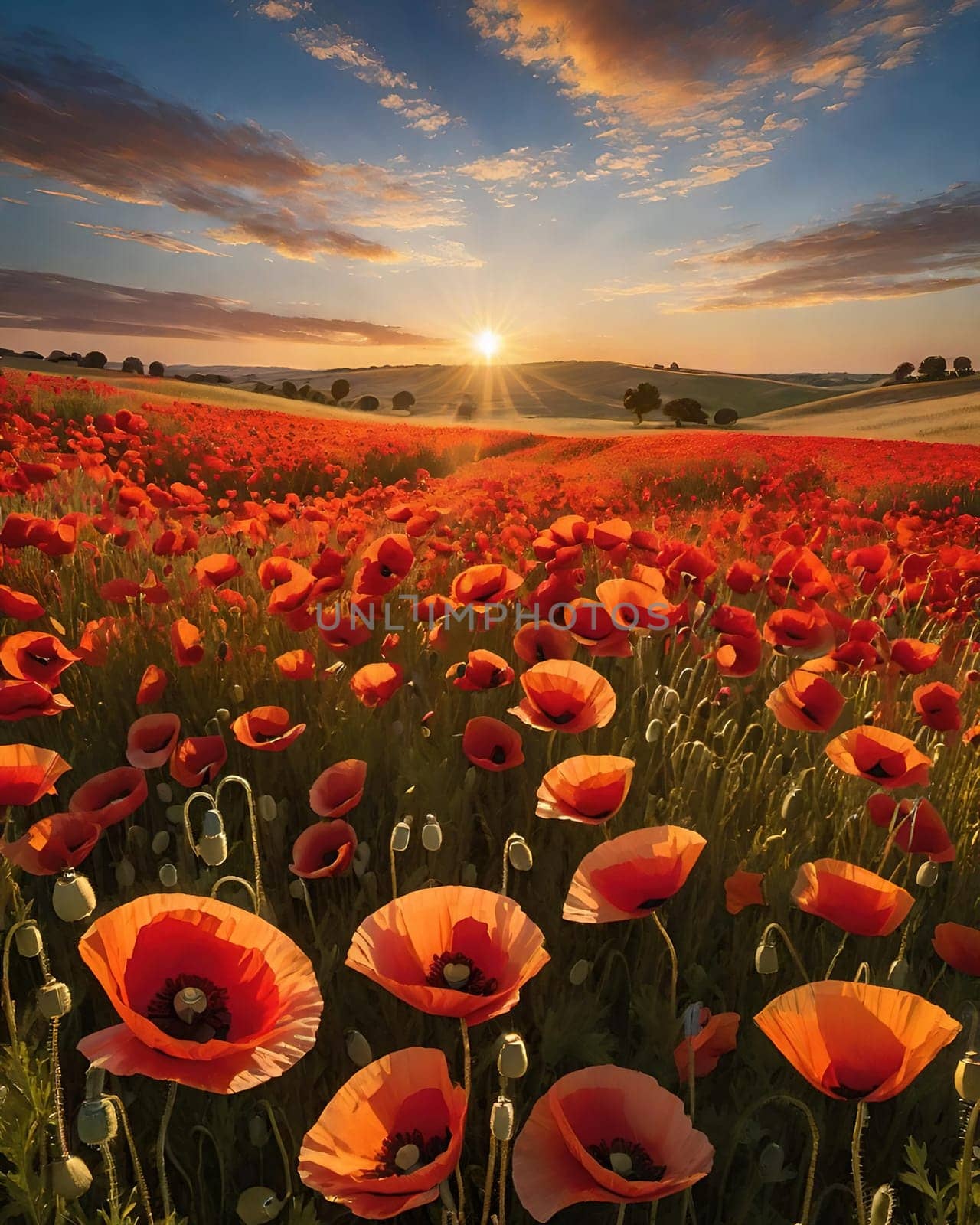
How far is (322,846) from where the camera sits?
1.46 m

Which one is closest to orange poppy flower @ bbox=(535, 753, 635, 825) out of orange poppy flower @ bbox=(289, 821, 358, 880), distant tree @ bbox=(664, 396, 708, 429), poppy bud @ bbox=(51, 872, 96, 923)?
orange poppy flower @ bbox=(289, 821, 358, 880)

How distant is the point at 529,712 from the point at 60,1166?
0.98 m

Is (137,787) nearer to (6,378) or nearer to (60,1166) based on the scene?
(60,1166)

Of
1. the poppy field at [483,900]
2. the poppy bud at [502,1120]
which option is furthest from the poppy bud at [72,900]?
the poppy bud at [502,1120]

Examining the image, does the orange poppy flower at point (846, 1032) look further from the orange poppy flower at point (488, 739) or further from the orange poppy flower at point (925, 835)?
the orange poppy flower at point (488, 739)

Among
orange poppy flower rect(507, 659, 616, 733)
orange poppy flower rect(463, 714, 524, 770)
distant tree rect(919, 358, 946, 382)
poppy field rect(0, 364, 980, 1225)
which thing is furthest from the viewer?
distant tree rect(919, 358, 946, 382)

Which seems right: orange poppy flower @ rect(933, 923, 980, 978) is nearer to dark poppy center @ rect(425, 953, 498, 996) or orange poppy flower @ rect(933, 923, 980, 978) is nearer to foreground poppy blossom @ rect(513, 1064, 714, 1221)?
foreground poppy blossom @ rect(513, 1064, 714, 1221)

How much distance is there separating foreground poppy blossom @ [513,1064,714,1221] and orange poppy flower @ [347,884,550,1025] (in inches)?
4.5

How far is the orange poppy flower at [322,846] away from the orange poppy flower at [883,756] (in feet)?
2.92

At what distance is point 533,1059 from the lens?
1.25 m

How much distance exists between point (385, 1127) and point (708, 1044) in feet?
1.77

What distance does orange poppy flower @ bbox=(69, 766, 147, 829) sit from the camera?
139cm

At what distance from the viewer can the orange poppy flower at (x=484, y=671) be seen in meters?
1.75

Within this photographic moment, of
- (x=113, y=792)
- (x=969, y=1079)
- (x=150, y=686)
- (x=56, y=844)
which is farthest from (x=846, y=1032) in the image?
(x=150, y=686)
